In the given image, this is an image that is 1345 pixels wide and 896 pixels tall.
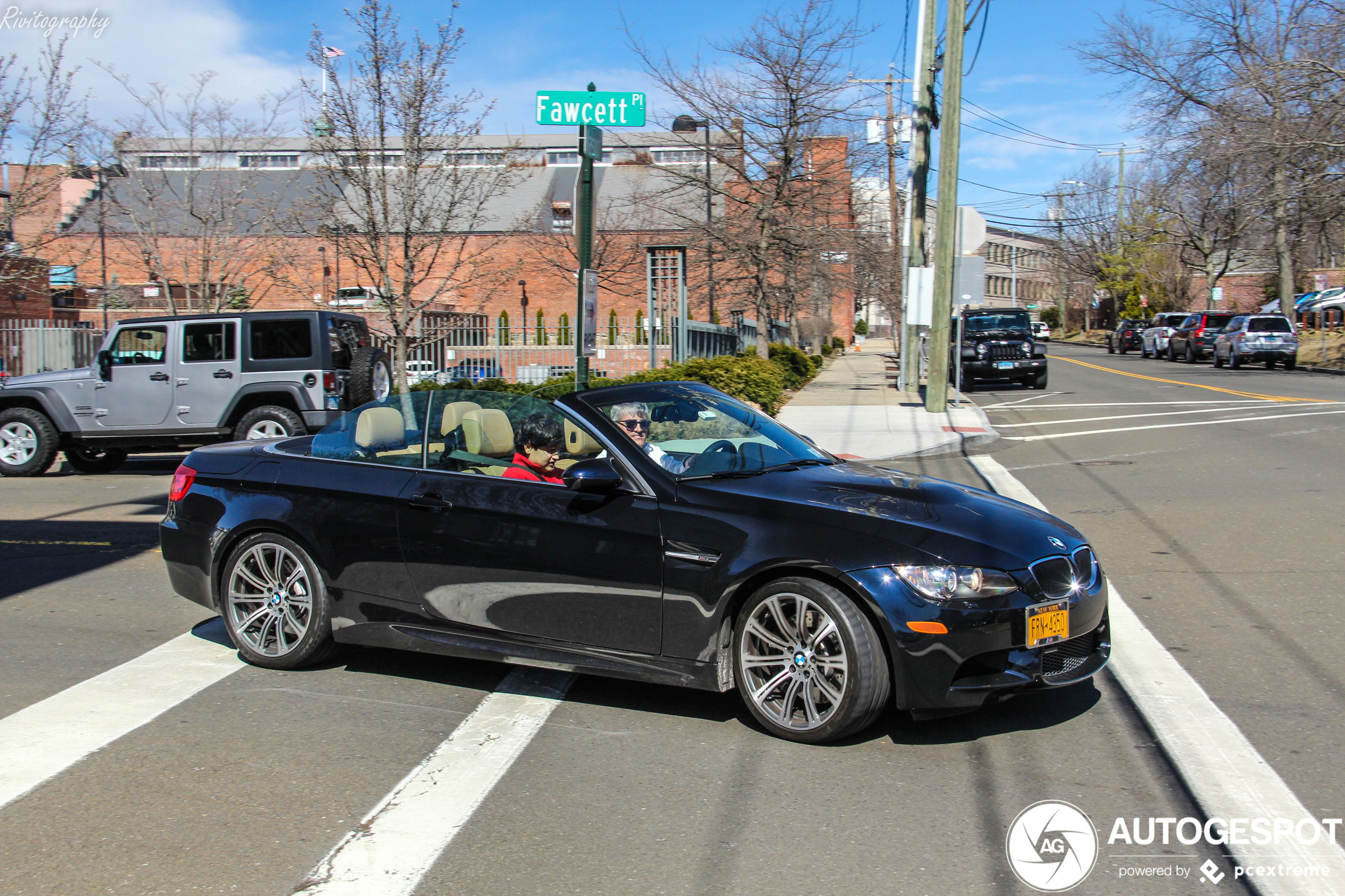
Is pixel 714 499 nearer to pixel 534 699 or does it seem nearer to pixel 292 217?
pixel 534 699

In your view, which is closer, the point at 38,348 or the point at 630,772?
the point at 630,772

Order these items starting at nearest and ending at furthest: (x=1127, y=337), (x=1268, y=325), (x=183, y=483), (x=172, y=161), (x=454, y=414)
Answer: (x=454, y=414) → (x=183, y=483) → (x=172, y=161) → (x=1268, y=325) → (x=1127, y=337)

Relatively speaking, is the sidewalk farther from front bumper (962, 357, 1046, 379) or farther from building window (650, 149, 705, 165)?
building window (650, 149, 705, 165)

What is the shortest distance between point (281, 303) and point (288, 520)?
3943 centimetres

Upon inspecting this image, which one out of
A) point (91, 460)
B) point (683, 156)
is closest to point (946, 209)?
point (91, 460)

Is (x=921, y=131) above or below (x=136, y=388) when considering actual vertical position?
above

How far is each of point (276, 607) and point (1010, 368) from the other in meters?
24.1

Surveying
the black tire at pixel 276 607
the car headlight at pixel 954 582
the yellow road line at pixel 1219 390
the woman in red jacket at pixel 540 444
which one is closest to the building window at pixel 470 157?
the black tire at pixel 276 607

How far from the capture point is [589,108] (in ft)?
38.3

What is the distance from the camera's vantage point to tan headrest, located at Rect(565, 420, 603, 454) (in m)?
5.20

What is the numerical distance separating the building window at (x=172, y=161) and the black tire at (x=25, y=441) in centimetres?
1146

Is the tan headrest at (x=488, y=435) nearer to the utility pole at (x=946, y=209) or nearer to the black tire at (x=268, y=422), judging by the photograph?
the black tire at (x=268, y=422)

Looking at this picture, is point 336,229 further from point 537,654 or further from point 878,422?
point 537,654

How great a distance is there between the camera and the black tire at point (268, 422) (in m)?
13.2
